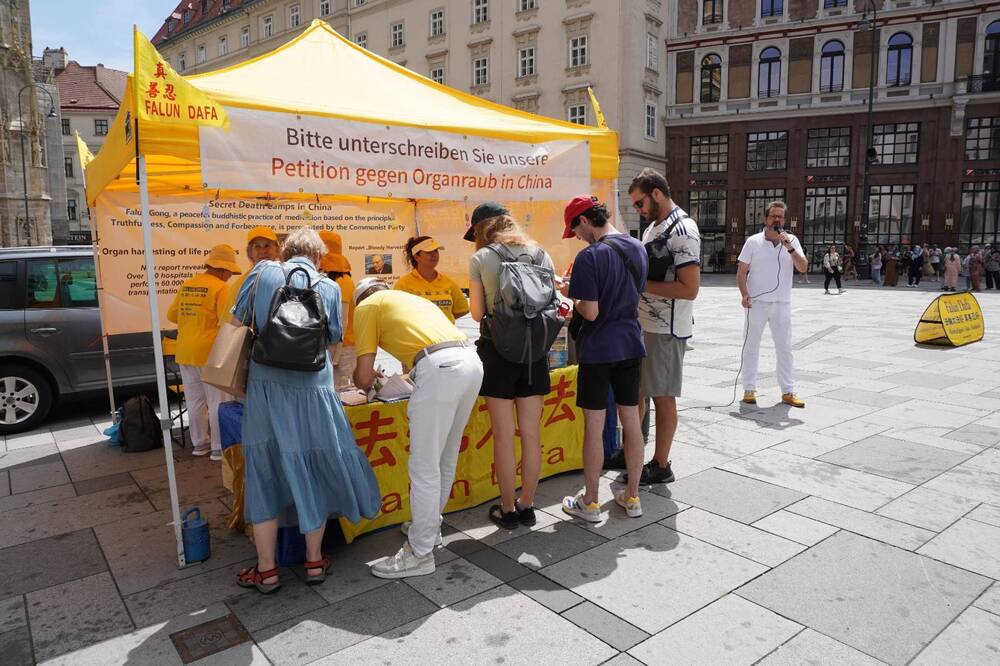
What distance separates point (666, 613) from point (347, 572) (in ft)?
5.38

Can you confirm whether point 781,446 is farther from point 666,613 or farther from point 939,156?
point 939,156

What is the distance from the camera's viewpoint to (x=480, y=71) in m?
39.0

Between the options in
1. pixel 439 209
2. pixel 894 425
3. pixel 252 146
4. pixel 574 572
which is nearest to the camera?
pixel 574 572

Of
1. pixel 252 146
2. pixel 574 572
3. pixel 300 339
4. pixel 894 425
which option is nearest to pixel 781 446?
pixel 894 425

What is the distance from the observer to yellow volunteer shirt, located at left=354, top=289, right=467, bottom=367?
3359 millimetres

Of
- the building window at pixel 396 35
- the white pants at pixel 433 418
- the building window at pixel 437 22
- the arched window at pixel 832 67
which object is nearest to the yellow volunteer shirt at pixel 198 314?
the white pants at pixel 433 418

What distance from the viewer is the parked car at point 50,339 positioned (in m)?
6.63

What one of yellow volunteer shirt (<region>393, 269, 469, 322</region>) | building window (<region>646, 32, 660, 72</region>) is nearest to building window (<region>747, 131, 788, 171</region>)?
building window (<region>646, 32, 660, 72</region>)

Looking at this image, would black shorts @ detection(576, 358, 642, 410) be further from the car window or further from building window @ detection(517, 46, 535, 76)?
building window @ detection(517, 46, 535, 76)

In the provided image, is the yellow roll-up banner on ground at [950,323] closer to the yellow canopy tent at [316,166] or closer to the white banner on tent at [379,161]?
the yellow canopy tent at [316,166]

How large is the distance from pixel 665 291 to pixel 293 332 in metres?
2.47

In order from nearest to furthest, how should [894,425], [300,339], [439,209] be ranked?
[300,339] < [894,425] < [439,209]

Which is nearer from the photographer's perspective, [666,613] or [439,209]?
[666,613]

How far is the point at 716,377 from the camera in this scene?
28.3 feet
